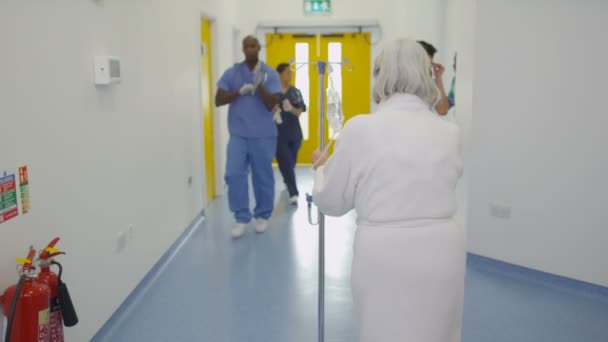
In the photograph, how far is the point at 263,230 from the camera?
4531 millimetres

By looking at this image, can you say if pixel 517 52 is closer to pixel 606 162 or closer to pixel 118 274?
pixel 606 162

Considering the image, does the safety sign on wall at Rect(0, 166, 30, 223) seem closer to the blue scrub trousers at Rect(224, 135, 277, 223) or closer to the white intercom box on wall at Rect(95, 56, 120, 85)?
the white intercom box on wall at Rect(95, 56, 120, 85)

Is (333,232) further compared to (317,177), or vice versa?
(333,232)

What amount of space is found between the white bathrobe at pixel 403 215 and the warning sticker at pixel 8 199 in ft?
3.37

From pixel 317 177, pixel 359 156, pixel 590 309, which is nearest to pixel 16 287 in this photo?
pixel 317 177

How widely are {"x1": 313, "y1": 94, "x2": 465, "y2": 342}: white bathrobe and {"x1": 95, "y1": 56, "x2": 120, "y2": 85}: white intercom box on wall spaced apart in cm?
136

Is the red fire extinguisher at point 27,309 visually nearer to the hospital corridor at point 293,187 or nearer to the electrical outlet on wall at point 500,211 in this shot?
the hospital corridor at point 293,187

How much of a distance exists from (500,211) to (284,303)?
1.56 metres

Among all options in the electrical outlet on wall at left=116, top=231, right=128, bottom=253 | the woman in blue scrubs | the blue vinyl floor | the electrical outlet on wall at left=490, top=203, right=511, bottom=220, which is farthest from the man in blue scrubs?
the electrical outlet on wall at left=490, top=203, right=511, bottom=220

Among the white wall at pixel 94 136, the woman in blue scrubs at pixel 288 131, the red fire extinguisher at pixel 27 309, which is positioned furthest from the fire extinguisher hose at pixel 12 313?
the woman in blue scrubs at pixel 288 131

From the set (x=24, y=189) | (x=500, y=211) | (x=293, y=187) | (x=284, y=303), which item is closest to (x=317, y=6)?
(x=293, y=187)

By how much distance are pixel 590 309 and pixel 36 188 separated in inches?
111

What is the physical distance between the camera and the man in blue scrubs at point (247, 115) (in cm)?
418

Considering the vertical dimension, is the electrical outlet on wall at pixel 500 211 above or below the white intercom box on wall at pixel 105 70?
below
